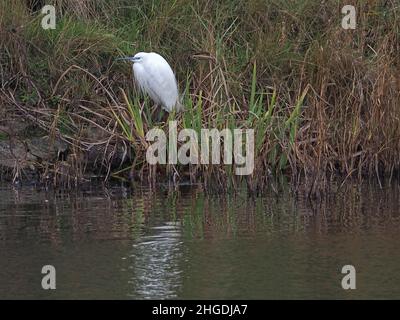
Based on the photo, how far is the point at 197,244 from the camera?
8.02 metres

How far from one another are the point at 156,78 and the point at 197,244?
A: 4.02 m

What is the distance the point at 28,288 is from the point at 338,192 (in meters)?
4.05

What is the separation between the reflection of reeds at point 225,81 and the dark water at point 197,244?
1.48 feet

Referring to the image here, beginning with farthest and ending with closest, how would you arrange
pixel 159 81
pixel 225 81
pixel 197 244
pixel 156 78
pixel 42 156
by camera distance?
pixel 159 81 < pixel 156 78 < pixel 42 156 < pixel 225 81 < pixel 197 244

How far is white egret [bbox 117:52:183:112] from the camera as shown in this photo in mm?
11828

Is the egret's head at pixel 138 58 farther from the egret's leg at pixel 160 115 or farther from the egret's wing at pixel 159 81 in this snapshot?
the egret's leg at pixel 160 115

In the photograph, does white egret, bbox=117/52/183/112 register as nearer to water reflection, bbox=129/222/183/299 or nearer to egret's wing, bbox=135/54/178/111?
egret's wing, bbox=135/54/178/111

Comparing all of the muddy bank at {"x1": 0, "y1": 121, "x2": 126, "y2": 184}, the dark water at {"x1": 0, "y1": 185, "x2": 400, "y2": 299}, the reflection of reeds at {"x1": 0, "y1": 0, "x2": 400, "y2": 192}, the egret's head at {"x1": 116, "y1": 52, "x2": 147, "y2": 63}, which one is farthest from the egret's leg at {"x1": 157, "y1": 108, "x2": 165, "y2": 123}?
the dark water at {"x1": 0, "y1": 185, "x2": 400, "y2": 299}

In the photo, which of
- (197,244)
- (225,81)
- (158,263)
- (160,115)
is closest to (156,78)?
(160,115)

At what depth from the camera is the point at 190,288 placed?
6.82m

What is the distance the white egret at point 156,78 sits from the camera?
11.8m

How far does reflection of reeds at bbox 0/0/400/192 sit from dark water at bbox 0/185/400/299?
45cm
